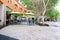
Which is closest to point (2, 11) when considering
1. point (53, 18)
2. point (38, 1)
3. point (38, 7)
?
point (38, 1)

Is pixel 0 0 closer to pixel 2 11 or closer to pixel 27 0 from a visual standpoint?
pixel 2 11

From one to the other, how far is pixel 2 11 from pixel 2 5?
93 centimetres

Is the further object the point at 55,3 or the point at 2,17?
the point at 55,3

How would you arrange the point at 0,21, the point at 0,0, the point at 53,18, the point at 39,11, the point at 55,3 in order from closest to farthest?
the point at 0,0 → the point at 0,21 → the point at 55,3 → the point at 39,11 → the point at 53,18

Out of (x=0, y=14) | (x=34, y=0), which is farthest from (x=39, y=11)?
→ (x=0, y=14)

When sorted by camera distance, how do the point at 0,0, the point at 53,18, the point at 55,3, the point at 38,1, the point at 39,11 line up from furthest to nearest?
the point at 53,18
the point at 39,11
the point at 55,3
the point at 38,1
the point at 0,0

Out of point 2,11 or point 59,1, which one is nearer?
point 2,11

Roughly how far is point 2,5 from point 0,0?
7.92 feet

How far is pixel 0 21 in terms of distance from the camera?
25.7 meters

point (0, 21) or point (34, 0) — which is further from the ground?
point (34, 0)

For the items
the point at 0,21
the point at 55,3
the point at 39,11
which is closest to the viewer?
the point at 0,21

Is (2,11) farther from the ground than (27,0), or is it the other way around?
(27,0)

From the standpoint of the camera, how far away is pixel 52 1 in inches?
1502

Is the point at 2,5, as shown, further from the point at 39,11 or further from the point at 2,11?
the point at 39,11
